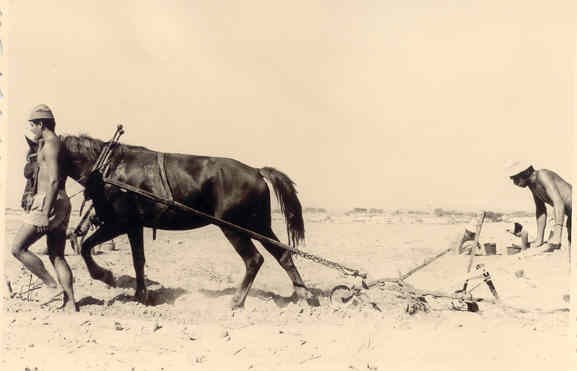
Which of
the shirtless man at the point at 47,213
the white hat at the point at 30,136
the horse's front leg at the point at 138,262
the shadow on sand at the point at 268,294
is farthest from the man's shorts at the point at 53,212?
the shadow on sand at the point at 268,294

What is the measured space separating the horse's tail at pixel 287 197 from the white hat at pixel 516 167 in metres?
2.65

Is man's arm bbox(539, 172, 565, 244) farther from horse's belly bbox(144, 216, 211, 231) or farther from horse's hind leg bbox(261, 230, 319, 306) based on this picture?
horse's belly bbox(144, 216, 211, 231)

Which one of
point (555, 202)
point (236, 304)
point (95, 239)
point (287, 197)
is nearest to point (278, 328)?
point (236, 304)

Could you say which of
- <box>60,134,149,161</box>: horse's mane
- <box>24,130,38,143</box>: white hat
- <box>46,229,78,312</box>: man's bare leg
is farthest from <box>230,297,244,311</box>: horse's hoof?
<box>24,130,38,143</box>: white hat

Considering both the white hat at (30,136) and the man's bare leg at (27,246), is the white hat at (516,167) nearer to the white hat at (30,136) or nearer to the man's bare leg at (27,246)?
the man's bare leg at (27,246)

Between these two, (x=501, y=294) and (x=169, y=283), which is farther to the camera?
(x=169, y=283)

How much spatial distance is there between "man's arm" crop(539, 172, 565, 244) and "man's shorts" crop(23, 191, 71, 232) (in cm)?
526

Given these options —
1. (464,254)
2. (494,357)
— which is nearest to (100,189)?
(494,357)

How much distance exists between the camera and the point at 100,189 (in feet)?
22.2

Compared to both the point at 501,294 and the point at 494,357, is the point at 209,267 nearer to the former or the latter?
the point at 501,294

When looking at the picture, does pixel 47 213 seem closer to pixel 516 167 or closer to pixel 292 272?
pixel 292 272

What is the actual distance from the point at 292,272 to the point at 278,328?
4.17 feet

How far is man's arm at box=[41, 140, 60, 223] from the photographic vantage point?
6.03 meters

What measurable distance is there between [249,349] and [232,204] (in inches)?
80.2
